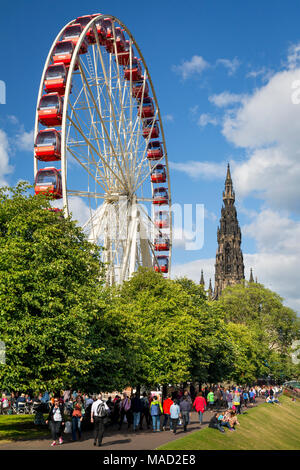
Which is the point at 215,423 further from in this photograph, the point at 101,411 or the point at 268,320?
the point at 268,320

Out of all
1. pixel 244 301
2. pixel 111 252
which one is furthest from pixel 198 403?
pixel 244 301

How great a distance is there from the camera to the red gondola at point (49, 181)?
34875mm

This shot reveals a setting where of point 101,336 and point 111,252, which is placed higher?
point 111,252

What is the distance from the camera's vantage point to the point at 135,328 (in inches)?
1247

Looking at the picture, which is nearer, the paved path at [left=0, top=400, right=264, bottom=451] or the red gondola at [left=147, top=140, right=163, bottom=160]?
the paved path at [left=0, top=400, right=264, bottom=451]

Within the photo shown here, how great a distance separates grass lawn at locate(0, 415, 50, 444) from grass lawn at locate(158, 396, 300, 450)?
21.1 ft

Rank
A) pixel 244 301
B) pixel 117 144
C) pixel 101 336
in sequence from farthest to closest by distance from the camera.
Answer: pixel 244 301, pixel 117 144, pixel 101 336

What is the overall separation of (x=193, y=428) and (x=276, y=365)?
6380 centimetres

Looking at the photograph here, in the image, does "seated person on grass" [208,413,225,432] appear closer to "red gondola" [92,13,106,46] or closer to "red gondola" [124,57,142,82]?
"red gondola" [92,13,106,46]

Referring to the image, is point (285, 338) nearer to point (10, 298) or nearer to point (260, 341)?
point (260, 341)

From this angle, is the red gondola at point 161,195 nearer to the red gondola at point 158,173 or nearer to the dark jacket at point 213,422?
the red gondola at point 158,173

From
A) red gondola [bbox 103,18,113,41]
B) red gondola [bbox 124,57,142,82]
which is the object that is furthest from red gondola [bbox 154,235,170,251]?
red gondola [bbox 103,18,113,41]

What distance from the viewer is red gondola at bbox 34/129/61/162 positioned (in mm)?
35938

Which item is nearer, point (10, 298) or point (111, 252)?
point (10, 298)
